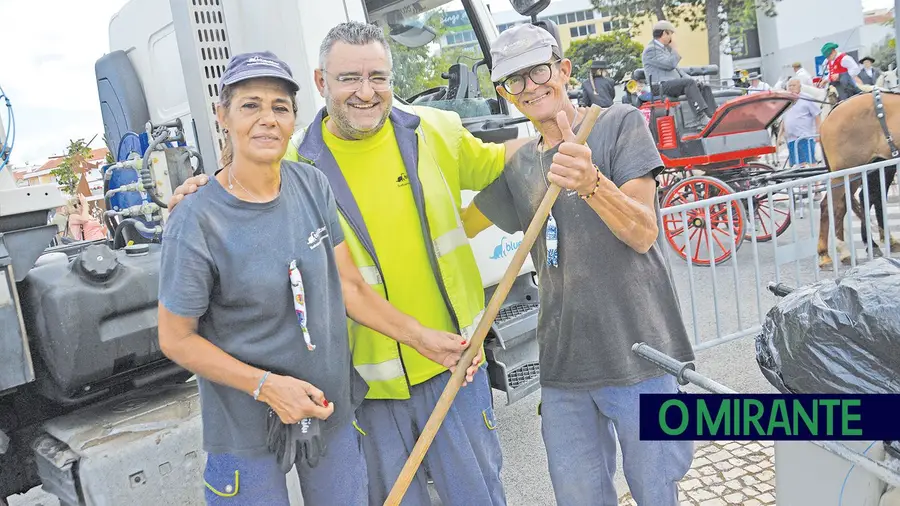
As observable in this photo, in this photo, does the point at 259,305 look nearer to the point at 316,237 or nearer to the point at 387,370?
the point at 316,237

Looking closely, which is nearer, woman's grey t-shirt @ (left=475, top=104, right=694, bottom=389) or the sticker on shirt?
the sticker on shirt

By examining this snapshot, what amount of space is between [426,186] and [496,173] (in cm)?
26

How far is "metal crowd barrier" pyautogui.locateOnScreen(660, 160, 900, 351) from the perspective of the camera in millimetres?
4500

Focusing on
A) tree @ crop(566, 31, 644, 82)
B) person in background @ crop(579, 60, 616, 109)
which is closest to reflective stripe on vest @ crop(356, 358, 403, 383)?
person in background @ crop(579, 60, 616, 109)

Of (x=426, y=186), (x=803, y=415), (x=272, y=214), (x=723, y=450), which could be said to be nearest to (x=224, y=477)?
(x=272, y=214)

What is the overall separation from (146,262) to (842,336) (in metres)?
2.15

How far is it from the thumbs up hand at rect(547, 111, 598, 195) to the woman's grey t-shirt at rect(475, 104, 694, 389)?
24cm

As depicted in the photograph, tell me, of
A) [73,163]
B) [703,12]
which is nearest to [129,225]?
[73,163]

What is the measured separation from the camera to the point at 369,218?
7.09 feet

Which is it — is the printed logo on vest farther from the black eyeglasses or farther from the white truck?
the black eyeglasses

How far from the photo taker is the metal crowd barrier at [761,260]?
14.8ft

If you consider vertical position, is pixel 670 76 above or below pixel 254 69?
above

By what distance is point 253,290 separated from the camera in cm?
169

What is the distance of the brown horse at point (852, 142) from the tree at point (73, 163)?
6.01 meters
